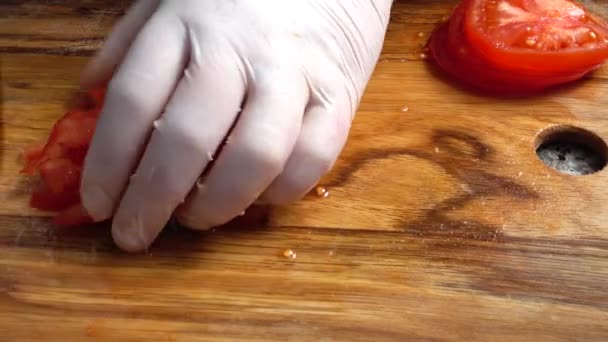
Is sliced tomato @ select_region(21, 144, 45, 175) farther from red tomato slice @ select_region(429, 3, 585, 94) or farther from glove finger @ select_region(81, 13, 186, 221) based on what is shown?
red tomato slice @ select_region(429, 3, 585, 94)

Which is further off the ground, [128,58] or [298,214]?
[128,58]

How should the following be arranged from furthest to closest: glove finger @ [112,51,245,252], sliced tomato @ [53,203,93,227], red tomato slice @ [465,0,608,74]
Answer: red tomato slice @ [465,0,608,74] → sliced tomato @ [53,203,93,227] → glove finger @ [112,51,245,252]

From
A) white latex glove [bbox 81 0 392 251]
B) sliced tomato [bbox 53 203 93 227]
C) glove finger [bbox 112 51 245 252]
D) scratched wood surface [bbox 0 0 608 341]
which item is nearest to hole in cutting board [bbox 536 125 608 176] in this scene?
scratched wood surface [bbox 0 0 608 341]

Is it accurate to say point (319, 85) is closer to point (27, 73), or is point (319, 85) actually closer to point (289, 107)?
point (289, 107)

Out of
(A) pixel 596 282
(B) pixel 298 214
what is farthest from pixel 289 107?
(A) pixel 596 282

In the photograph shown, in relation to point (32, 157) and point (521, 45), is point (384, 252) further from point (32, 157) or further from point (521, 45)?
point (32, 157)

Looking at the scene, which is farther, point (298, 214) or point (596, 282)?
point (298, 214)

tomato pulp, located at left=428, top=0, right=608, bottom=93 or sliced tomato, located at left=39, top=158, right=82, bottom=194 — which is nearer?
sliced tomato, located at left=39, top=158, right=82, bottom=194
